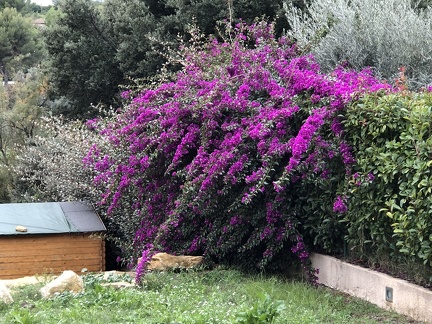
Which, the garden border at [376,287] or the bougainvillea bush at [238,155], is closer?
the garden border at [376,287]

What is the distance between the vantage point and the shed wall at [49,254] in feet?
30.1

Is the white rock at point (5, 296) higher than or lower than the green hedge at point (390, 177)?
lower

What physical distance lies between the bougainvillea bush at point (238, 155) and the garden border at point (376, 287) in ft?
Answer: 0.97

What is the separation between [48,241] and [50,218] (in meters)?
0.43

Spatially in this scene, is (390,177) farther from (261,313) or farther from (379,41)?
(379,41)

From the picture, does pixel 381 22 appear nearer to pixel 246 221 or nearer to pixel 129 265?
pixel 246 221

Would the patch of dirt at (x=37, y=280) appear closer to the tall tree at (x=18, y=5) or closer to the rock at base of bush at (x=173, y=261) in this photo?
the rock at base of bush at (x=173, y=261)

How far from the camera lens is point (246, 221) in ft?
23.4

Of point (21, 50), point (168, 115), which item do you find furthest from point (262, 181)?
point (21, 50)

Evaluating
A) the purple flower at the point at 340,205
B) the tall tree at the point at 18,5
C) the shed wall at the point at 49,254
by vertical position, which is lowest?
the shed wall at the point at 49,254

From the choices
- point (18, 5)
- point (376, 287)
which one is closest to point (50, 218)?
point (376, 287)

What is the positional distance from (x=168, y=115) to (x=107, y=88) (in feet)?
A: 30.6

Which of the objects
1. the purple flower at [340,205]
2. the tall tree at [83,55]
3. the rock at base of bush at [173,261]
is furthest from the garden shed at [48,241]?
the tall tree at [83,55]

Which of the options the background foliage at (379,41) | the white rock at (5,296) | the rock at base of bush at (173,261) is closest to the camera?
the white rock at (5,296)
